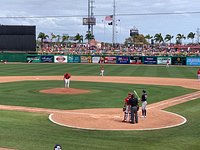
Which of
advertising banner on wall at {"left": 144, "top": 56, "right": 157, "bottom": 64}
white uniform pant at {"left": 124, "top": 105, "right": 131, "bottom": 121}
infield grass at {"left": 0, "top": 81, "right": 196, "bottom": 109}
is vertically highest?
advertising banner on wall at {"left": 144, "top": 56, "right": 157, "bottom": 64}

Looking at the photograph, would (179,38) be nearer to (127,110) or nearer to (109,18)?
(109,18)

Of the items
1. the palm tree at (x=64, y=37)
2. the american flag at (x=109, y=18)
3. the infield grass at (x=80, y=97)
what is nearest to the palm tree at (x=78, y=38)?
the palm tree at (x=64, y=37)

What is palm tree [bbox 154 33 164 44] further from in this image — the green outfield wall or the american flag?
the green outfield wall

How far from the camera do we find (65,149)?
1318 cm

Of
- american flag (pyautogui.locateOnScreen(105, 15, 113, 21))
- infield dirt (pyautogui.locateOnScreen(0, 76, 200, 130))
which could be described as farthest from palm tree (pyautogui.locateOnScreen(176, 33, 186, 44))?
infield dirt (pyautogui.locateOnScreen(0, 76, 200, 130))

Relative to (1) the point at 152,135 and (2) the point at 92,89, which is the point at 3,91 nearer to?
(2) the point at 92,89

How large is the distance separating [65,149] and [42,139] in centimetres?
181

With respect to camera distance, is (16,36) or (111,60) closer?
(111,60)

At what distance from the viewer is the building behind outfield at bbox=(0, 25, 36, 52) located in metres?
77.5

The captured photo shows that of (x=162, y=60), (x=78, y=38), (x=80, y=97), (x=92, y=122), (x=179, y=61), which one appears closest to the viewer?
(x=92, y=122)

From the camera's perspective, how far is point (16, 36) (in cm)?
7769

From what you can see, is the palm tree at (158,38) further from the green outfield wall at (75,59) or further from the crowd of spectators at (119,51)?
the green outfield wall at (75,59)

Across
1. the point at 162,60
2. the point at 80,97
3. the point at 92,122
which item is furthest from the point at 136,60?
the point at 92,122

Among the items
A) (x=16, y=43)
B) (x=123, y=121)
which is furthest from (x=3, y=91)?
(x=16, y=43)
